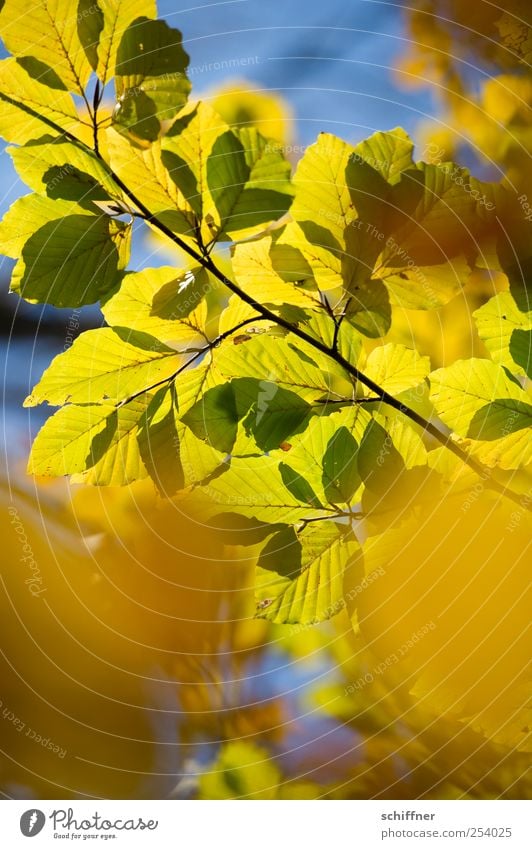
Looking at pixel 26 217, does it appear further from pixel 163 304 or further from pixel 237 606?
pixel 237 606

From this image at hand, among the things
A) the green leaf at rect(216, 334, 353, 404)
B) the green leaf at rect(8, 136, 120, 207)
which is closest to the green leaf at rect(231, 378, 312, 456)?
the green leaf at rect(216, 334, 353, 404)

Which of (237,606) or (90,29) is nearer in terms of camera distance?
(90,29)

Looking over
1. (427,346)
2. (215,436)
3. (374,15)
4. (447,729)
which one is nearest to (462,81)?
(374,15)

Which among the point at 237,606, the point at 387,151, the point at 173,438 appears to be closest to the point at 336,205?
the point at 387,151

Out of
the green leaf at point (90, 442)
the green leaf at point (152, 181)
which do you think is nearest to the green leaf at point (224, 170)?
the green leaf at point (152, 181)
